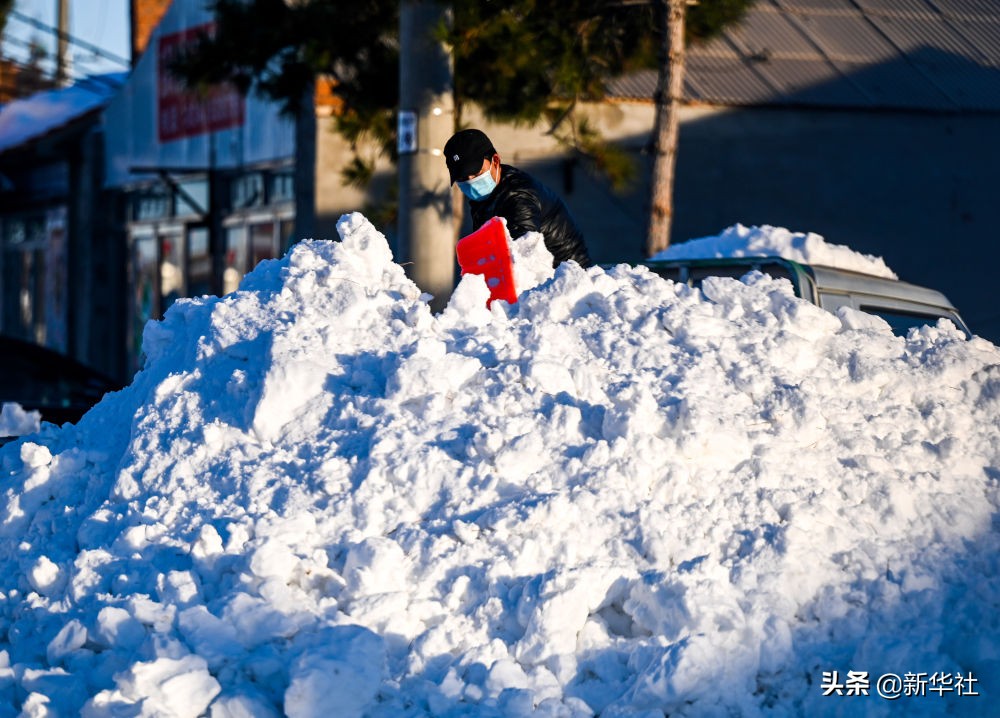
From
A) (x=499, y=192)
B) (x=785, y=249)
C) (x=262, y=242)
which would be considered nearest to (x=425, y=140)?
(x=785, y=249)

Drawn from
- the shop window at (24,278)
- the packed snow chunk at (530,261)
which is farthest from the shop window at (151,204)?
the packed snow chunk at (530,261)

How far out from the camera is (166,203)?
745 inches

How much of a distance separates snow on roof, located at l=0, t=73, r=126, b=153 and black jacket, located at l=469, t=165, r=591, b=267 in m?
15.5

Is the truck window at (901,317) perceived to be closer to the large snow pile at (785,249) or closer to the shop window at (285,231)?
the large snow pile at (785,249)

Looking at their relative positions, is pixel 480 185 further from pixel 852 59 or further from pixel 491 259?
pixel 852 59

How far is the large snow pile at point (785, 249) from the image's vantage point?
754cm

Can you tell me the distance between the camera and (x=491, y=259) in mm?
5637

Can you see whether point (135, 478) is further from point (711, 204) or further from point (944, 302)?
point (711, 204)

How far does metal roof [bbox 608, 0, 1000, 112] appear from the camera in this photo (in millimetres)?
14750

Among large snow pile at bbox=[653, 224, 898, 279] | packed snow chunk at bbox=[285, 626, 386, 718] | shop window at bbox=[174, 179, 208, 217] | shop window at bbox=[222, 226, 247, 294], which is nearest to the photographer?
packed snow chunk at bbox=[285, 626, 386, 718]

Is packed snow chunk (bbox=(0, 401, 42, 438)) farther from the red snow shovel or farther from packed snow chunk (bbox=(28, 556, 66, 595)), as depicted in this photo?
the red snow shovel

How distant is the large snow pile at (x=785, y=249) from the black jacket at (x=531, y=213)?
119 centimetres

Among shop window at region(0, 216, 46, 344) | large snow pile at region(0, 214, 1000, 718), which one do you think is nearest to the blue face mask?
large snow pile at region(0, 214, 1000, 718)

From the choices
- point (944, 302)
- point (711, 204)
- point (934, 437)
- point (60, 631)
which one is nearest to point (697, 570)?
point (934, 437)
